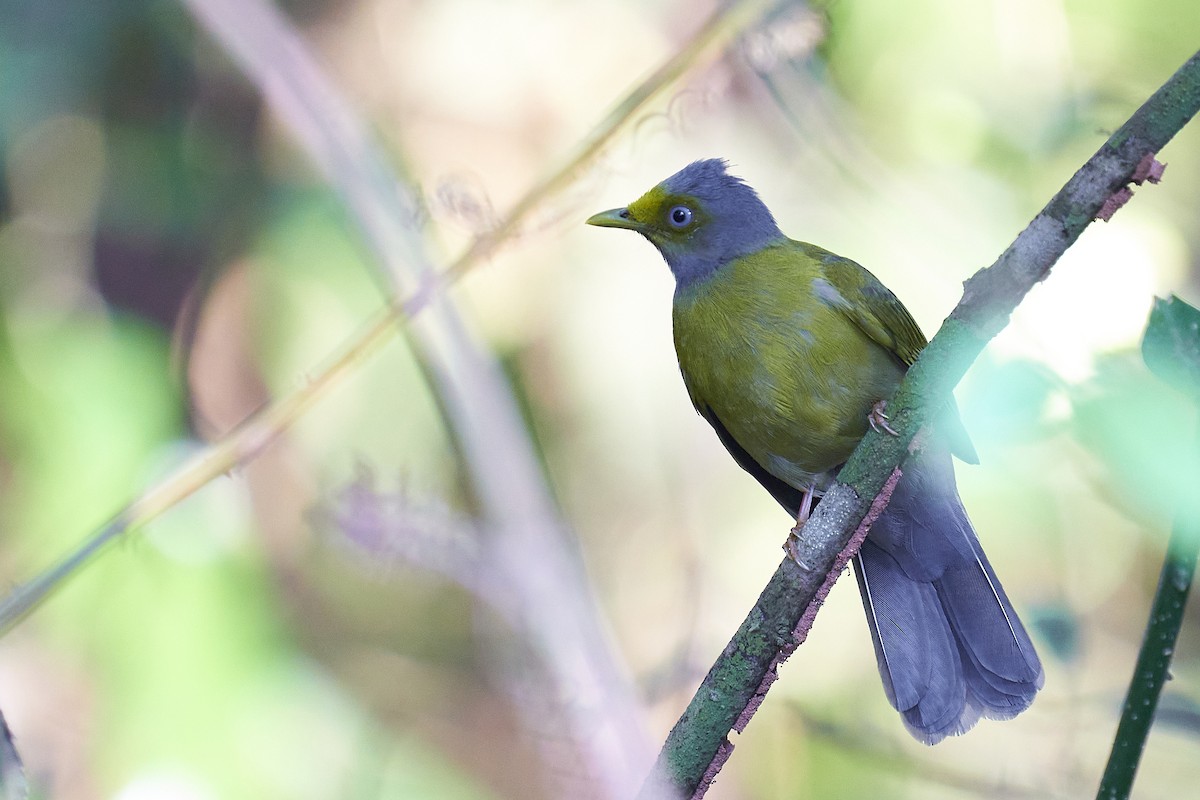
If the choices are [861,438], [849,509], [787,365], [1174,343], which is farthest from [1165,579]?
[787,365]

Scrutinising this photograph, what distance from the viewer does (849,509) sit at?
1289mm

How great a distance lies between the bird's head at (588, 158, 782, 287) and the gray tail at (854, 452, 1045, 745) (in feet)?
1.91

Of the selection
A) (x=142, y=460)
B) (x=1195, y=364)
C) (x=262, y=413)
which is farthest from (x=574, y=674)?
(x=1195, y=364)

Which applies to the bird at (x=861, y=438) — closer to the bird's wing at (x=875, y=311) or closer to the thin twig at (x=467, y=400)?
the bird's wing at (x=875, y=311)

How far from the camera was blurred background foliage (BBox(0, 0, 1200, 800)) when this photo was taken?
8.87ft

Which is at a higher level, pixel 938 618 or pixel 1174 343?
pixel 938 618

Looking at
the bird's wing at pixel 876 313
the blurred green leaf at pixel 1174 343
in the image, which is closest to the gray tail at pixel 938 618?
the bird's wing at pixel 876 313

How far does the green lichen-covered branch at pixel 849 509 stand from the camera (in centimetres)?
109

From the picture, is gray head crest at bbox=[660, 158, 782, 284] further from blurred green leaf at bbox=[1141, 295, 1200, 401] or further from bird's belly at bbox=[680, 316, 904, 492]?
blurred green leaf at bbox=[1141, 295, 1200, 401]

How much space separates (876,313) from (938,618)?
54cm

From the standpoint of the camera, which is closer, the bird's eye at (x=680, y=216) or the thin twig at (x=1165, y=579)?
the thin twig at (x=1165, y=579)

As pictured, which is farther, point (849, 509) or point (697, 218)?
point (697, 218)

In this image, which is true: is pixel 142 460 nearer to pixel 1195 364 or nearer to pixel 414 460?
pixel 414 460

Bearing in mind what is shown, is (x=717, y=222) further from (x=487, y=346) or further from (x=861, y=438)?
(x=487, y=346)
